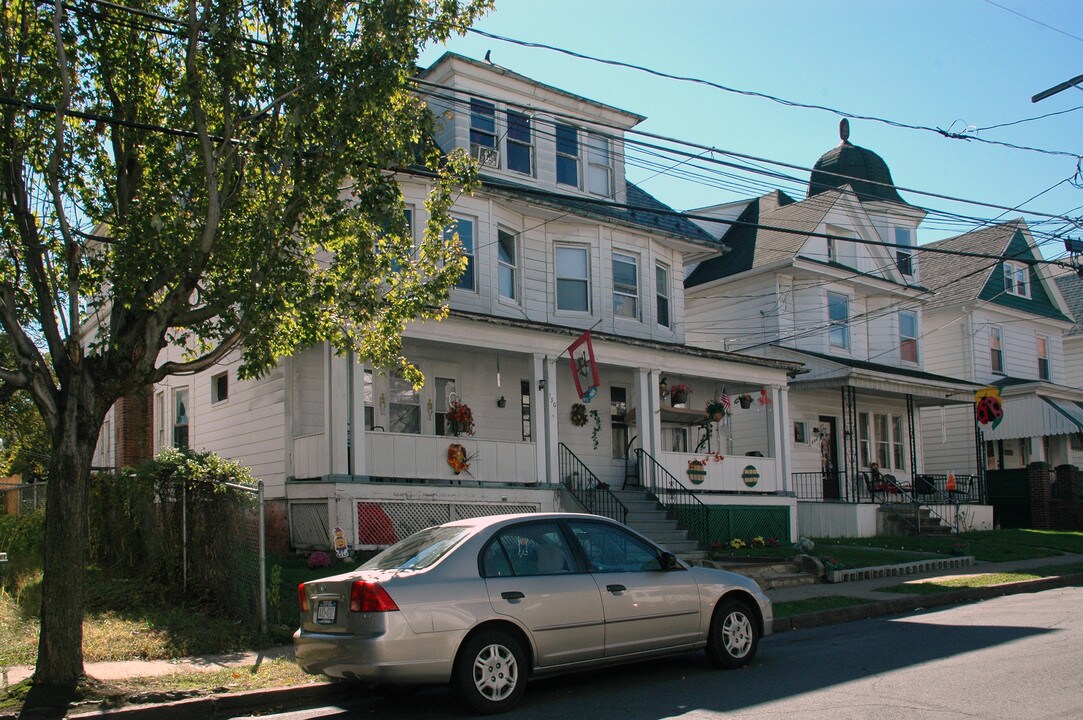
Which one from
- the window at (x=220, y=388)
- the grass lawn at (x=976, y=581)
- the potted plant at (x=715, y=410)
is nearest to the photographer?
the grass lawn at (x=976, y=581)

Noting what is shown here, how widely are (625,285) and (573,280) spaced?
4.75 feet

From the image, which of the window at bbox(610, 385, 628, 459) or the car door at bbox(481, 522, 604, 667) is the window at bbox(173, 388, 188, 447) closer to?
the window at bbox(610, 385, 628, 459)

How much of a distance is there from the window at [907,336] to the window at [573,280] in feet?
44.3

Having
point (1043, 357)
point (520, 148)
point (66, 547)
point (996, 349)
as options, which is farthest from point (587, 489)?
point (1043, 357)

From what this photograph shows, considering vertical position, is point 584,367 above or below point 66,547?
above

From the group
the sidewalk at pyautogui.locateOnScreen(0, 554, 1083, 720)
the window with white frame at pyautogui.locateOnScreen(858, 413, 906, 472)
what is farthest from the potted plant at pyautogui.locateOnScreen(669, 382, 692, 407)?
the window with white frame at pyautogui.locateOnScreen(858, 413, 906, 472)

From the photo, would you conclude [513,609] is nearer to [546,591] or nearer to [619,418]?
[546,591]

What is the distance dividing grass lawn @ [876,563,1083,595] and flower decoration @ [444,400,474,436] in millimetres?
7995

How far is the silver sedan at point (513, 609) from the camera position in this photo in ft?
24.2

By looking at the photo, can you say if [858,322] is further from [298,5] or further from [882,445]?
[298,5]

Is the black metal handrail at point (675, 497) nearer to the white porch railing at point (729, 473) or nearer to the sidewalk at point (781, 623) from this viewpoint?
the white porch railing at point (729, 473)

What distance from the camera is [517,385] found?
20.9 m

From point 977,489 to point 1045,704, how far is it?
25.1m

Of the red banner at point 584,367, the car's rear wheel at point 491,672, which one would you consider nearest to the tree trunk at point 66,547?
the car's rear wheel at point 491,672
